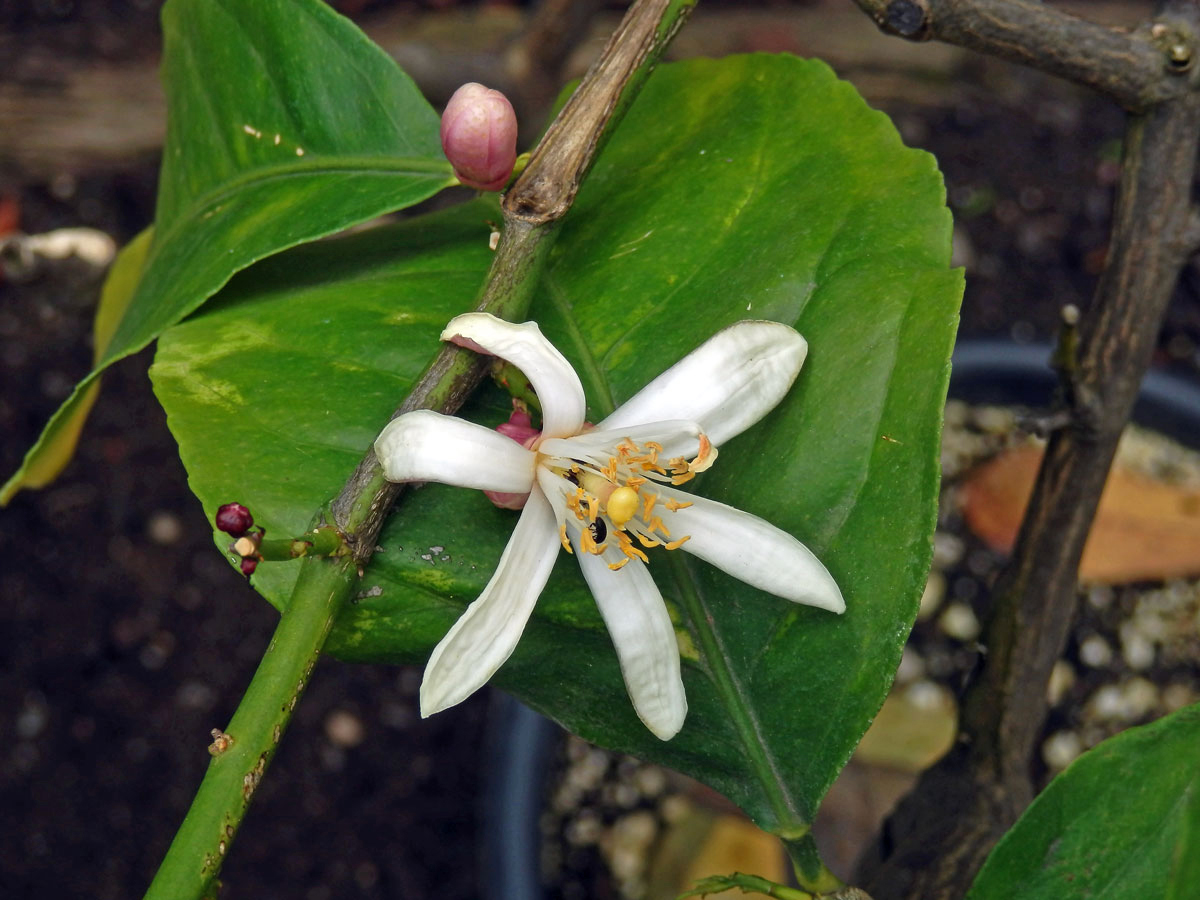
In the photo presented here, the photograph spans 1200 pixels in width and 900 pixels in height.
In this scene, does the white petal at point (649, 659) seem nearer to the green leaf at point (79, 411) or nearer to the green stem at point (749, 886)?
the green stem at point (749, 886)

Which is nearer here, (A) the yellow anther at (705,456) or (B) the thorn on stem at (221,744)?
(B) the thorn on stem at (221,744)

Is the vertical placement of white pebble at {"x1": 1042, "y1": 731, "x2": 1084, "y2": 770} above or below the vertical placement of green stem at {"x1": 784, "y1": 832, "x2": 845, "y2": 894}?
below

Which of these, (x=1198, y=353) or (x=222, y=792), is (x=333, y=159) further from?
(x=1198, y=353)

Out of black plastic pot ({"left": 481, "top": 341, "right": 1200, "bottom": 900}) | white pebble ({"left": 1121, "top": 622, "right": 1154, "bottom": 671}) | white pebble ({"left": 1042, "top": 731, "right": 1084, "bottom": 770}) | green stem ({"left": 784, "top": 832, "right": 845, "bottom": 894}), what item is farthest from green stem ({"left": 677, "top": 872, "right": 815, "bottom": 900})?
white pebble ({"left": 1121, "top": 622, "right": 1154, "bottom": 671})

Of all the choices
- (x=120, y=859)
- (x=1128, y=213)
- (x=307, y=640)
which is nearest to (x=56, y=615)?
(x=120, y=859)

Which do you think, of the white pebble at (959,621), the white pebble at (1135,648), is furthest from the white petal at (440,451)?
the white pebble at (1135,648)

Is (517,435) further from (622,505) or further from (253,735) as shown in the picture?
(253,735)

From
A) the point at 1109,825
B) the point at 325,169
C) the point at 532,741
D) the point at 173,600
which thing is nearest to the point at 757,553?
A: the point at 1109,825

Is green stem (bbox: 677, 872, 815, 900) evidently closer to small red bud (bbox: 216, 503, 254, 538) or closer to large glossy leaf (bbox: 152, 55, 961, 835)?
large glossy leaf (bbox: 152, 55, 961, 835)
